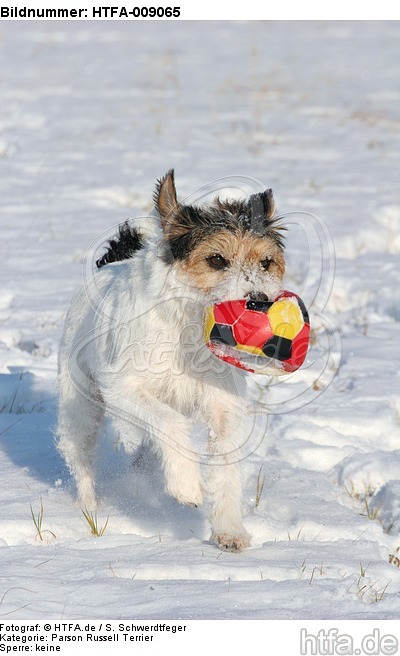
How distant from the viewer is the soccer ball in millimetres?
3617

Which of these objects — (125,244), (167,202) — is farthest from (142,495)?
(167,202)

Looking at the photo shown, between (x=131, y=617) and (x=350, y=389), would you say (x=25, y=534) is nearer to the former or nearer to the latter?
(x=131, y=617)

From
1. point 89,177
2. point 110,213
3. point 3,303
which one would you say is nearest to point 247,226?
point 3,303

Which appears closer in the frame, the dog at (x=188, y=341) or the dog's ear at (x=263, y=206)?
the dog at (x=188, y=341)

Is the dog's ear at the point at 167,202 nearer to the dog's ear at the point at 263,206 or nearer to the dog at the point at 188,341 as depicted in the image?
the dog at the point at 188,341

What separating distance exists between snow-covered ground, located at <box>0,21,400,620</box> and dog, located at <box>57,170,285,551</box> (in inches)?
12.5

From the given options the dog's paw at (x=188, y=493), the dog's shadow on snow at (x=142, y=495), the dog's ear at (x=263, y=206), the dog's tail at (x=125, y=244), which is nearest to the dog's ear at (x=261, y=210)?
the dog's ear at (x=263, y=206)

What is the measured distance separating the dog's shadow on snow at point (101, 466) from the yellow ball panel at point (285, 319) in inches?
43.8

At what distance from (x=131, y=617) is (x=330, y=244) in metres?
6.02

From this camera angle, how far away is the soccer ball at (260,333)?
3.62 meters

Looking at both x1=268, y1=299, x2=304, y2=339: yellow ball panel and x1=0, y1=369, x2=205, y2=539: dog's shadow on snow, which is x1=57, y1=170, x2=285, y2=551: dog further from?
x1=0, y1=369, x2=205, y2=539: dog's shadow on snow

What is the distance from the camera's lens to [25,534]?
12.8 feet

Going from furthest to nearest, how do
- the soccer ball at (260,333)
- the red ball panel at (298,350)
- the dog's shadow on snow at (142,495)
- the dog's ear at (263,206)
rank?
the dog's shadow on snow at (142,495), the dog's ear at (263,206), the red ball panel at (298,350), the soccer ball at (260,333)

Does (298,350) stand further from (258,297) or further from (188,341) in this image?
(188,341)
